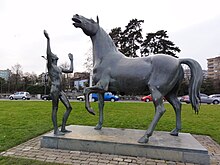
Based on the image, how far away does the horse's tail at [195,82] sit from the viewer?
450cm

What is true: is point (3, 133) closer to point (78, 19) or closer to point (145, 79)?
point (78, 19)

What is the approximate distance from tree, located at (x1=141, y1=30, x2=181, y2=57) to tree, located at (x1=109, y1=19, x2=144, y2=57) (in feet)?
4.31

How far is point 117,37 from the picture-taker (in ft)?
126

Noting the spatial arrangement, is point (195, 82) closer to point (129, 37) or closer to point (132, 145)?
point (132, 145)

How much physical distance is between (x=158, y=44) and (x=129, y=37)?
5.61 metres

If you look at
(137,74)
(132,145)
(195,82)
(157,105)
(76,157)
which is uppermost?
(137,74)

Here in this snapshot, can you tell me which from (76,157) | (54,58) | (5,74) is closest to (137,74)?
(54,58)

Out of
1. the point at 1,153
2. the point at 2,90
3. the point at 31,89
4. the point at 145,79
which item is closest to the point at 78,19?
the point at 145,79

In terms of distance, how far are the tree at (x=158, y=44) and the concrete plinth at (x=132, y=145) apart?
3436 cm

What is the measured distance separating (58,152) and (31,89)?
47368 mm

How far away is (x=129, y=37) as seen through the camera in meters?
38.5

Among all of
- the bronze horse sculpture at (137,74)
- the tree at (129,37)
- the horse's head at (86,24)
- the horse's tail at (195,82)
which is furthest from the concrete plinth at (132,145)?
the tree at (129,37)

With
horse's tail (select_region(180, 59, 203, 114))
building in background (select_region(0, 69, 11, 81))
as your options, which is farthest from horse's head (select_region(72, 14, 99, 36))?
building in background (select_region(0, 69, 11, 81))

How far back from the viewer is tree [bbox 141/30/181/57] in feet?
124
